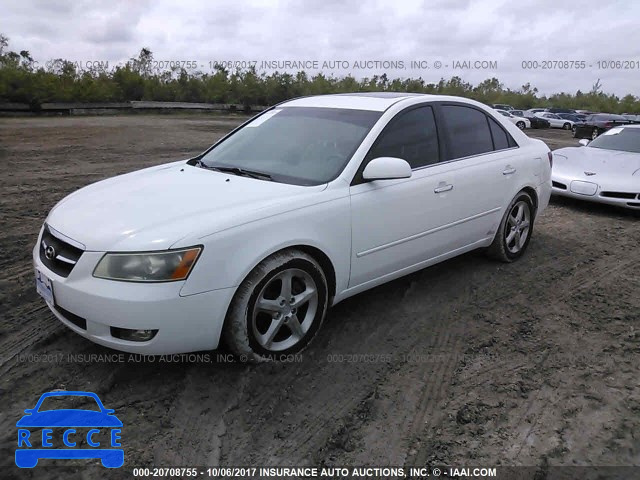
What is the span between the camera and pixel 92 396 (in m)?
2.74

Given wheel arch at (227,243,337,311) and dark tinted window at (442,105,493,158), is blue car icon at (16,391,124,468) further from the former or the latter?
dark tinted window at (442,105,493,158)

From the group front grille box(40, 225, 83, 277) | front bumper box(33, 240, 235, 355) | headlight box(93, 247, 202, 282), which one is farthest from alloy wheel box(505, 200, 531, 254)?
front grille box(40, 225, 83, 277)

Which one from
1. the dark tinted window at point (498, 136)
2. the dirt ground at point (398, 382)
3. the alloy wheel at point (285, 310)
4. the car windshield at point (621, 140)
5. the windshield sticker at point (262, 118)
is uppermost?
the windshield sticker at point (262, 118)

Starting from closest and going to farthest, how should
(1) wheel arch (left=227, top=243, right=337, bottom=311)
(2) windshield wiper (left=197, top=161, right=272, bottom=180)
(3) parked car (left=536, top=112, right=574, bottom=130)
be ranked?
1. (1) wheel arch (left=227, top=243, right=337, bottom=311)
2. (2) windshield wiper (left=197, top=161, right=272, bottom=180)
3. (3) parked car (left=536, top=112, right=574, bottom=130)

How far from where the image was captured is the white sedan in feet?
8.66

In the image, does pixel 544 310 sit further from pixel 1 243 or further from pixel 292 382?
pixel 1 243

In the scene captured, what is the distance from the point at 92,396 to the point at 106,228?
2.94 ft

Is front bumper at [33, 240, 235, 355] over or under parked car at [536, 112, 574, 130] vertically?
under

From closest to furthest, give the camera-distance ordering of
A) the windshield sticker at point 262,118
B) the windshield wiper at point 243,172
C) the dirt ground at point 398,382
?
the dirt ground at point 398,382 < the windshield wiper at point 243,172 < the windshield sticker at point 262,118

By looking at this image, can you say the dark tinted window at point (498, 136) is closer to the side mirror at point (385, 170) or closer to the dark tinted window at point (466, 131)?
the dark tinted window at point (466, 131)

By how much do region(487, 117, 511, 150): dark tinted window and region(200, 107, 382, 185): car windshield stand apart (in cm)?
150

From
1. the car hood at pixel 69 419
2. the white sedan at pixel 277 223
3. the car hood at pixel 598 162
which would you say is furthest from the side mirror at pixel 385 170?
the car hood at pixel 598 162

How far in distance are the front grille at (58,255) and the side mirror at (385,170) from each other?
1.76 meters

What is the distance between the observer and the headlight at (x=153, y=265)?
8.54 ft
